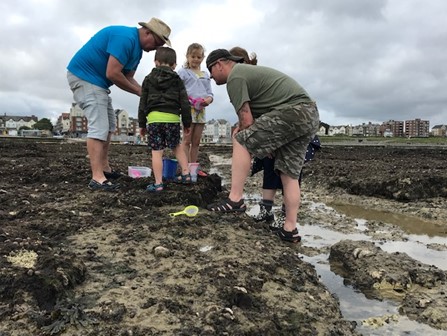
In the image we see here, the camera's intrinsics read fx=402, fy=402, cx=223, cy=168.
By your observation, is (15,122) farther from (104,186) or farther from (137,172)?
(104,186)

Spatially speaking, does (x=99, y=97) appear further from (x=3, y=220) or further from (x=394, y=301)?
(x=394, y=301)

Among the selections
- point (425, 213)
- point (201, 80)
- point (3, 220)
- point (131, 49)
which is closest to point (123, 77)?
point (131, 49)

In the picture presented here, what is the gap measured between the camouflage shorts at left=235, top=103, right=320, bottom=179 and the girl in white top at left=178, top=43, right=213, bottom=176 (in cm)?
182

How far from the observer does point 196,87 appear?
556 centimetres

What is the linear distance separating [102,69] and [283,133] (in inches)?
99.1

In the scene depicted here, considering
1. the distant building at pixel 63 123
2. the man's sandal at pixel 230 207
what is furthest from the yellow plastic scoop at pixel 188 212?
the distant building at pixel 63 123

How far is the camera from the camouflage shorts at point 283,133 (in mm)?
3791

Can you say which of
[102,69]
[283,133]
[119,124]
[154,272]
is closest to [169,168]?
[102,69]

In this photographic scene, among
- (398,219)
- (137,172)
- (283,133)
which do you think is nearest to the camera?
(283,133)

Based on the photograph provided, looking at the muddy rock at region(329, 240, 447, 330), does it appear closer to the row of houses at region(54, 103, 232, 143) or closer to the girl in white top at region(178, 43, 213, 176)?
the girl in white top at region(178, 43, 213, 176)

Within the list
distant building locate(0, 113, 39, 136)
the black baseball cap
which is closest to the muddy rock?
the black baseball cap

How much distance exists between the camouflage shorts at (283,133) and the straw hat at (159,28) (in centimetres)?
177

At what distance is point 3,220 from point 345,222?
13.0ft

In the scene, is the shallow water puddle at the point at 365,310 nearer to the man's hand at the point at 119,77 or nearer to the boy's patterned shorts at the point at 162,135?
the boy's patterned shorts at the point at 162,135
